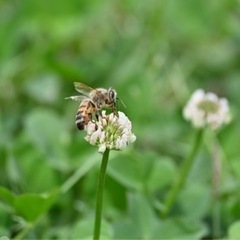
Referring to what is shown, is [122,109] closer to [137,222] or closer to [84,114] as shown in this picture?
[137,222]

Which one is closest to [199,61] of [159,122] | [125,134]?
[159,122]

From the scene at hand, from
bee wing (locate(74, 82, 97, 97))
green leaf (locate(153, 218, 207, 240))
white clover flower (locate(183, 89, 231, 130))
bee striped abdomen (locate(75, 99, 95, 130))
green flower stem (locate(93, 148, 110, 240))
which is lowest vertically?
green flower stem (locate(93, 148, 110, 240))

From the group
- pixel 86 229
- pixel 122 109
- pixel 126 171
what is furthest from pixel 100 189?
pixel 122 109

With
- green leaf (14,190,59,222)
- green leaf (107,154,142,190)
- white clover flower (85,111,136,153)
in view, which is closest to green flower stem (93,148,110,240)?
white clover flower (85,111,136,153)

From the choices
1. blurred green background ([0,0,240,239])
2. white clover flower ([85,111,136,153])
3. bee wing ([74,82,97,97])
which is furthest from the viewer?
blurred green background ([0,0,240,239])

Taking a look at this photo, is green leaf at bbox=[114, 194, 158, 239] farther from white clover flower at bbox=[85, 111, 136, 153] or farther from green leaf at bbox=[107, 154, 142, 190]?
white clover flower at bbox=[85, 111, 136, 153]

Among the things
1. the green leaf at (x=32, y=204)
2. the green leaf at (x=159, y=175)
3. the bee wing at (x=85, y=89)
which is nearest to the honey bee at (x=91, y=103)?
the bee wing at (x=85, y=89)
